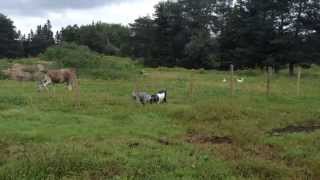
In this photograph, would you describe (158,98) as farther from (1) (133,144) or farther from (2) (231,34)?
(2) (231,34)

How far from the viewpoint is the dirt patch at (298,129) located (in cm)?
1798

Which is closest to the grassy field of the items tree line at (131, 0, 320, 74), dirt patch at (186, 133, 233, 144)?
dirt patch at (186, 133, 233, 144)

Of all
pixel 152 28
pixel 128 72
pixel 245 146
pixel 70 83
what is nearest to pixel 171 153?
pixel 245 146

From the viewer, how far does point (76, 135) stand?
15.7 meters

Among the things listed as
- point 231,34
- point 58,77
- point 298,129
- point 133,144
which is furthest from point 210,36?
point 133,144

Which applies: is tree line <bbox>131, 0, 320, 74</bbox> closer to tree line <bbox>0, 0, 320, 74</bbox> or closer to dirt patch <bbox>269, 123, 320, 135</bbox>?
tree line <bbox>0, 0, 320, 74</bbox>

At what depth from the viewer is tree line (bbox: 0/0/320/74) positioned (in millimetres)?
52125

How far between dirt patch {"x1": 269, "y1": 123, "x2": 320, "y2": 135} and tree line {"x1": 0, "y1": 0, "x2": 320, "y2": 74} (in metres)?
31.7

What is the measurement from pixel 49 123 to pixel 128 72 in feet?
80.0

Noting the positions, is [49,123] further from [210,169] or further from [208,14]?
[208,14]

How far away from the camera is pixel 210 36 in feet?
230

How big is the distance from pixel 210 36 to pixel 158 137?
5498 cm

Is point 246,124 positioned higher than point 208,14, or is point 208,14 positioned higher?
point 208,14

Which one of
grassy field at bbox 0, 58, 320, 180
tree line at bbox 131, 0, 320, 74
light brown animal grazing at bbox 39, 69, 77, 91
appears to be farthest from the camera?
tree line at bbox 131, 0, 320, 74
